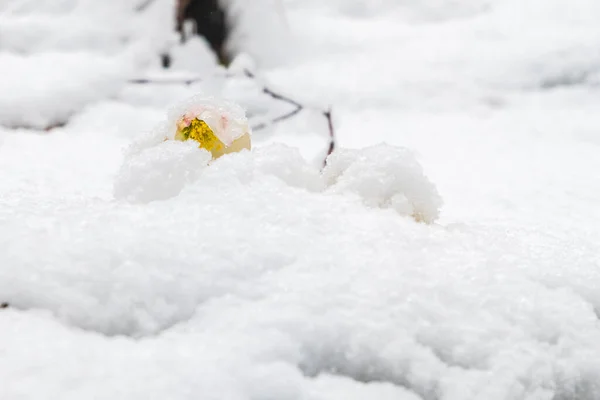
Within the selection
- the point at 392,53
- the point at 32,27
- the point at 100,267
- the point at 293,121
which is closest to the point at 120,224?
the point at 100,267

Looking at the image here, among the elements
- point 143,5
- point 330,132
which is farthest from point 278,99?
point 143,5

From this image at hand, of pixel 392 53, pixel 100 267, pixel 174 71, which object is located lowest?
pixel 174 71

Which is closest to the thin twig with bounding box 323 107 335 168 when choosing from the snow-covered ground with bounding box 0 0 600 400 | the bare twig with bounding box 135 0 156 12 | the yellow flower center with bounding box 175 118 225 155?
the snow-covered ground with bounding box 0 0 600 400

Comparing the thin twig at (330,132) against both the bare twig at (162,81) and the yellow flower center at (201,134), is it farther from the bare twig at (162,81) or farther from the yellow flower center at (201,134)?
the yellow flower center at (201,134)

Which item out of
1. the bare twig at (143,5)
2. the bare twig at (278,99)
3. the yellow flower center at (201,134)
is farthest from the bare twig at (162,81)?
the yellow flower center at (201,134)

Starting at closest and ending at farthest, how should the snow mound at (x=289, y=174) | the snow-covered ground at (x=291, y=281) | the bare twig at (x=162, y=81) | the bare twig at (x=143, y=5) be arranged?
the snow-covered ground at (x=291, y=281)
the snow mound at (x=289, y=174)
the bare twig at (x=162, y=81)
the bare twig at (x=143, y=5)

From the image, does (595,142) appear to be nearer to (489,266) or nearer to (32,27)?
(489,266)

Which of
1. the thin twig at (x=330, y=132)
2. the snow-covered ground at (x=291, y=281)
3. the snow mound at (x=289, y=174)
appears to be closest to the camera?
the snow-covered ground at (x=291, y=281)

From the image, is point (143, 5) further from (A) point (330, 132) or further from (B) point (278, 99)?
(A) point (330, 132)
